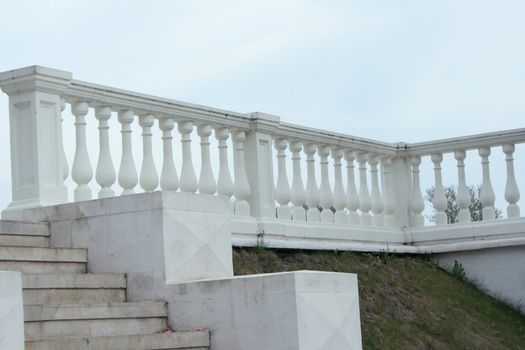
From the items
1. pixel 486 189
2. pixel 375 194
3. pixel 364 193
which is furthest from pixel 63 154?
pixel 486 189

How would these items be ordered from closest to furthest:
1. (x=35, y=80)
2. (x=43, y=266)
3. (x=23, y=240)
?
(x=43, y=266) → (x=23, y=240) → (x=35, y=80)

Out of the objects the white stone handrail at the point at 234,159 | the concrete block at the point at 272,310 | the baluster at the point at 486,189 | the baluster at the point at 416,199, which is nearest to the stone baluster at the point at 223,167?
the white stone handrail at the point at 234,159

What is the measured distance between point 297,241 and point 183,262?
3.22 meters

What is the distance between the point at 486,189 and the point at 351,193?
1708mm

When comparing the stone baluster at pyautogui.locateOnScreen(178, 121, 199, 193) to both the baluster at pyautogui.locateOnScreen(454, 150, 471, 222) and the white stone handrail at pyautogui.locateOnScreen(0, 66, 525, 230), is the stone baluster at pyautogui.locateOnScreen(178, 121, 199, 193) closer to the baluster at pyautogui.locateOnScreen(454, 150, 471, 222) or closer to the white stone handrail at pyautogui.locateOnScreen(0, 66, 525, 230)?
the white stone handrail at pyautogui.locateOnScreen(0, 66, 525, 230)

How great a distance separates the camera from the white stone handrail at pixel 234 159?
33.0 feet

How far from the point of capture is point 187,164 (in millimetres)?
11367

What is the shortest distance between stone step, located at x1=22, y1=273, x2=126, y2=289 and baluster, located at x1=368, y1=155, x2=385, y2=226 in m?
5.76

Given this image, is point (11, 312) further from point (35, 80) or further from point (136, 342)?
point (35, 80)

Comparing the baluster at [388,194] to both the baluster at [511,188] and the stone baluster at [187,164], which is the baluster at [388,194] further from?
the stone baluster at [187,164]

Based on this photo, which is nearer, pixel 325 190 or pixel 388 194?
pixel 325 190

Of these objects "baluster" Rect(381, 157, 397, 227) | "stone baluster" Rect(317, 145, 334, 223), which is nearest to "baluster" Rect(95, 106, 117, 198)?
"stone baluster" Rect(317, 145, 334, 223)

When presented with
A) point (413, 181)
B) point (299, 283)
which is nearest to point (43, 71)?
point (299, 283)

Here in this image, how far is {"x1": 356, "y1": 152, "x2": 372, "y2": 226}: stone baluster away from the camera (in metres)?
14.1
